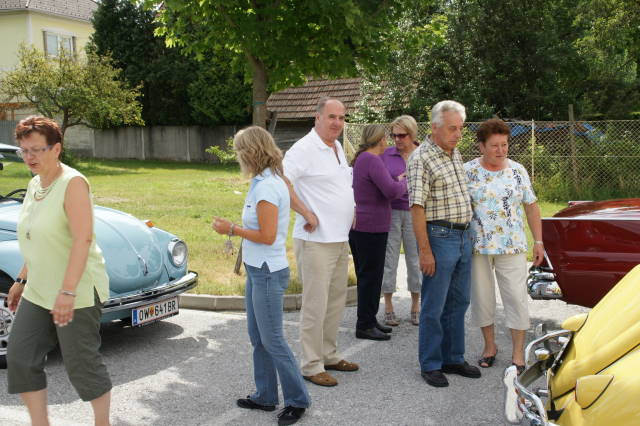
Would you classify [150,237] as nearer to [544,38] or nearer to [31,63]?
[544,38]

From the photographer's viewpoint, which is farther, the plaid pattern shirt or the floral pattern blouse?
the floral pattern blouse

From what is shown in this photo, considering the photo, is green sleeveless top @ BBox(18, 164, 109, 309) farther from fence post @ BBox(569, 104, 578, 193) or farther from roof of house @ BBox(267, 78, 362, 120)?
roof of house @ BBox(267, 78, 362, 120)

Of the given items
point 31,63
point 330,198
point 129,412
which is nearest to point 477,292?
point 330,198

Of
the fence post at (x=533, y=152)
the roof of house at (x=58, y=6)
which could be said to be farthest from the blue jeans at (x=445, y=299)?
the roof of house at (x=58, y=6)

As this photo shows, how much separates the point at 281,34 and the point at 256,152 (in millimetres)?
3904

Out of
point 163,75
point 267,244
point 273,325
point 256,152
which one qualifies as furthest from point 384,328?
point 163,75

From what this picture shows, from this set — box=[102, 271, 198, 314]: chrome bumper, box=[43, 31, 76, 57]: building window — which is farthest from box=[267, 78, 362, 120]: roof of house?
box=[102, 271, 198, 314]: chrome bumper

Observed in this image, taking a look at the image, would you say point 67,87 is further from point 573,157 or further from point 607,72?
point 573,157

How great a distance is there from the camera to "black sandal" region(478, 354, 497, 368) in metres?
5.41

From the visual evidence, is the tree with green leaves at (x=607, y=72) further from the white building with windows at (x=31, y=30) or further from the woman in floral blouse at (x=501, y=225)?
the white building with windows at (x=31, y=30)

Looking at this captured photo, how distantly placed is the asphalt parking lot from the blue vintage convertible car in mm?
389

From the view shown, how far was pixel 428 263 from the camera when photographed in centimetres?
486

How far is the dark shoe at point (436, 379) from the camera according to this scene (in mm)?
4988

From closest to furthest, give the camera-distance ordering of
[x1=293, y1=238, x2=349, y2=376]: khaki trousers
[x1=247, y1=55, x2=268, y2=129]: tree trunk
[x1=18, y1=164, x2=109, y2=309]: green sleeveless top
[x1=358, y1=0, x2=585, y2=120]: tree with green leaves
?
[x1=18, y1=164, x2=109, y2=309]: green sleeveless top → [x1=293, y1=238, x2=349, y2=376]: khaki trousers → [x1=247, y1=55, x2=268, y2=129]: tree trunk → [x1=358, y1=0, x2=585, y2=120]: tree with green leaves
